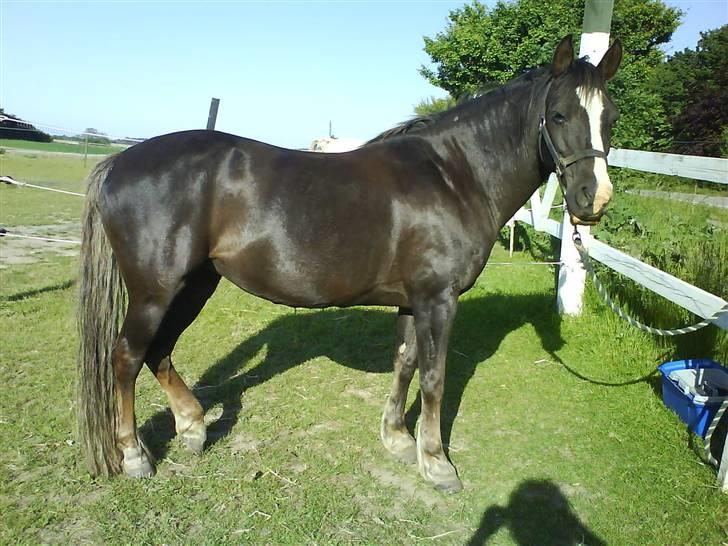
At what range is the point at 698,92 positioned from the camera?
84.2 ft

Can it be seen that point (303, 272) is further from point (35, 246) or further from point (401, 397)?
point (35, 246)

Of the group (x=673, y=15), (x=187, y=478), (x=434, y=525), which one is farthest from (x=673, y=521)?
(x=673, y=15)

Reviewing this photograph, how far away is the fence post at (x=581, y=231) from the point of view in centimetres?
459

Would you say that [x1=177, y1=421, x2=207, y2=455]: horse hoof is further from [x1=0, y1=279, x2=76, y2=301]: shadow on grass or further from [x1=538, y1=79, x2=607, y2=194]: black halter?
[x1=0, y1=279, x2=76, y2=301]: shadow on grass

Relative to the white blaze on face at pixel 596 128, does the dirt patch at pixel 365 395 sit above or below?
below

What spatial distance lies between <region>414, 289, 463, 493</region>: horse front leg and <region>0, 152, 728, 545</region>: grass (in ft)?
0.34

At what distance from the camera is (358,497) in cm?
281

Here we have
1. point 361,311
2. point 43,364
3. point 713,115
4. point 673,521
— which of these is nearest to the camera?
point 673,521

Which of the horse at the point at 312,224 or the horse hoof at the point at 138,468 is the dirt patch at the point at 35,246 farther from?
the horse hoof at the point at 138,468

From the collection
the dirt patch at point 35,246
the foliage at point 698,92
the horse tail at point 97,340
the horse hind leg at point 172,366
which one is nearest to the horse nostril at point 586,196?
the horse hind leg at point 172,366

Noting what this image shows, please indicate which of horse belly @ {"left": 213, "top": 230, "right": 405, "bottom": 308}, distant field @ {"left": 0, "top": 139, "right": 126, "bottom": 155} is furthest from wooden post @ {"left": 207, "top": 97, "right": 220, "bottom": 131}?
distant field @ {"left": 0, "top": 139, "right": 126, "bottom": 155}

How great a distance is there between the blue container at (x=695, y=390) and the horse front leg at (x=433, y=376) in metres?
1.56

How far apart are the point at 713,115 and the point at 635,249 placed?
79.5 feet

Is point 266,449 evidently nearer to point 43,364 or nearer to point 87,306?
point 87,306
